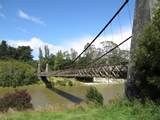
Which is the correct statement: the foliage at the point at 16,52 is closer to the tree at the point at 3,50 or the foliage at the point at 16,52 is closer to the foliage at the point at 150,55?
the tree at the point at 3,50

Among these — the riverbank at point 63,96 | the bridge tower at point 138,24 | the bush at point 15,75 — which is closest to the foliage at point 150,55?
the bridge tower at point 138,24

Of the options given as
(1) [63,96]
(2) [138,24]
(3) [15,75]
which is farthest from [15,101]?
(3) [15,75]

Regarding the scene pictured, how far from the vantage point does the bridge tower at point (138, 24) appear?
995cm

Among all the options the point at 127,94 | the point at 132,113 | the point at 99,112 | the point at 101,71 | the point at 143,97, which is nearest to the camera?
the point at 132,113

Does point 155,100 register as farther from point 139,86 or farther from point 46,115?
point 46,115

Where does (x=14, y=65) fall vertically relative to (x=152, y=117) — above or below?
above

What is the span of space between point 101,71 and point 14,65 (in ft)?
119

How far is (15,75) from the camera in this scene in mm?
45938

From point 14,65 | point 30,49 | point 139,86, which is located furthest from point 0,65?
point 139,86

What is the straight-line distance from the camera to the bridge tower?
392 inches

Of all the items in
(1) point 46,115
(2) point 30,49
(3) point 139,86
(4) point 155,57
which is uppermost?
(2) point 30,49

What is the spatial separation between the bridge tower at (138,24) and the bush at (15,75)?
117 ft

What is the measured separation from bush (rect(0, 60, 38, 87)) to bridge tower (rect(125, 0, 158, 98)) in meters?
35.7

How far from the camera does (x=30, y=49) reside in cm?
8575
